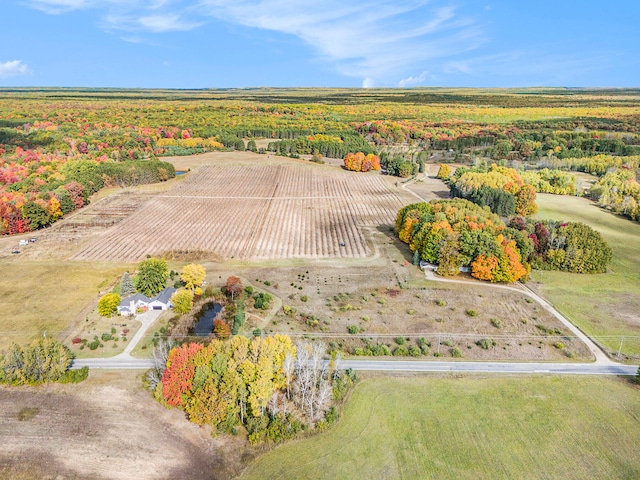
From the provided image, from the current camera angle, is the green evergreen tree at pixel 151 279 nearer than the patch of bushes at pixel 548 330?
No

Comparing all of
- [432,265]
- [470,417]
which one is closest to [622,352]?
[470,417]

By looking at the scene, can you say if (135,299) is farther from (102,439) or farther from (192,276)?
(102,439)

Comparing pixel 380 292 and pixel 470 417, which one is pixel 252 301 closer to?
pixel 380 292

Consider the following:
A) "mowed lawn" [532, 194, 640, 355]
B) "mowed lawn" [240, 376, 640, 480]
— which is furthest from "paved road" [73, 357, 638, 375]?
"mowed lawn" [532, 194, 640, 355]

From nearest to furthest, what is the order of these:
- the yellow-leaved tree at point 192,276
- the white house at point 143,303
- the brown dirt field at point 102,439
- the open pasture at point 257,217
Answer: the brown dirt field at point 102,439 < the white house at point 143,303 < the yellow-leaved tree at point 192,276 < the open pasture at point 257,217

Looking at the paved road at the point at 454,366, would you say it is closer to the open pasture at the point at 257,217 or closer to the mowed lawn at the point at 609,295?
the mowed lawn at the point at 609,295

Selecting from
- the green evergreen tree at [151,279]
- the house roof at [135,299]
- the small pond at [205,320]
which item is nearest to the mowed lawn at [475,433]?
the small pond at [205,320]
